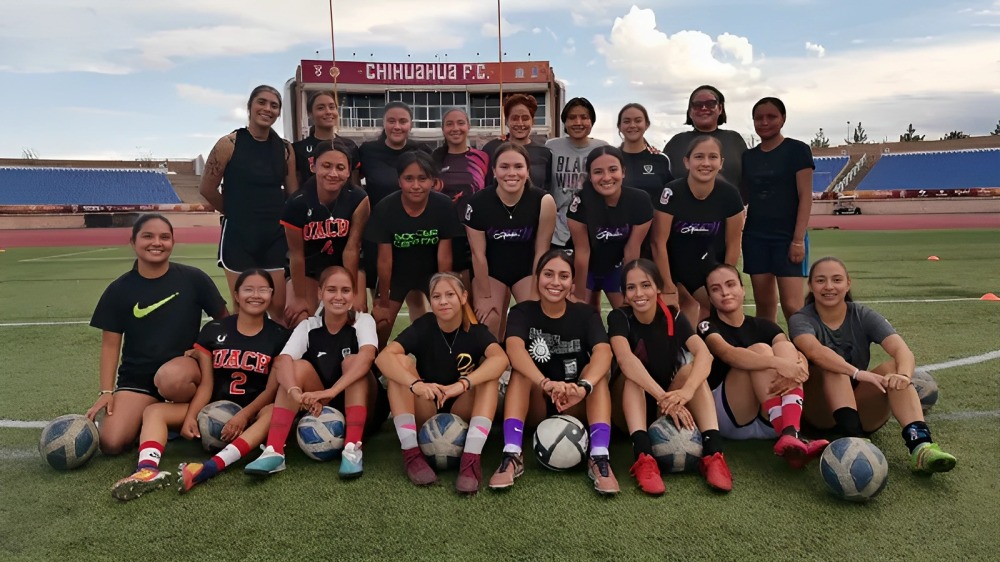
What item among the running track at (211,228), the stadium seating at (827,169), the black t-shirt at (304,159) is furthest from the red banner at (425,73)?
the black t-shirt at (304,159)

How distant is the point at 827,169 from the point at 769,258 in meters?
50.5

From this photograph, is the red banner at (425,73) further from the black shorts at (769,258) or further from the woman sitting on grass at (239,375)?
the woman sitting on grass at (239,375)

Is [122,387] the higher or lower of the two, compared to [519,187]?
lower

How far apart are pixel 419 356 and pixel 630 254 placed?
1.60 metres

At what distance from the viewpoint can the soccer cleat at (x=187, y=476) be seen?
10.3 ft

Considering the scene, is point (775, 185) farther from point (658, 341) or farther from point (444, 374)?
point (444, 374)

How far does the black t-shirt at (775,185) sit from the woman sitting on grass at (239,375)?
3.39 m

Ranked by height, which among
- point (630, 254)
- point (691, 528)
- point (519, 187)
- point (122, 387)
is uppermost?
point (519, 187)

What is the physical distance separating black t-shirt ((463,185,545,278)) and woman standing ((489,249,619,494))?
620mm

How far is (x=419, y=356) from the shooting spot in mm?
3674

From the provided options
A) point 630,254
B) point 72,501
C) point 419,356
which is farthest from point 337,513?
point 630,254

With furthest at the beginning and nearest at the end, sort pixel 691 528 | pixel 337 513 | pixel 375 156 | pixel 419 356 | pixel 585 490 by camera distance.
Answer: pixel 375 156
pixel 419 356
pixel 585 490
pixel 337 513
pixel 691 528

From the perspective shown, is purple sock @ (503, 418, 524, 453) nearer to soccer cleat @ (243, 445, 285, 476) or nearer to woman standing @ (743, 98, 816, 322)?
soccer cleat @ (243, 445, 285, 476)

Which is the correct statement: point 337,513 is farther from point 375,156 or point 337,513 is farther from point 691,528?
point 375,156
